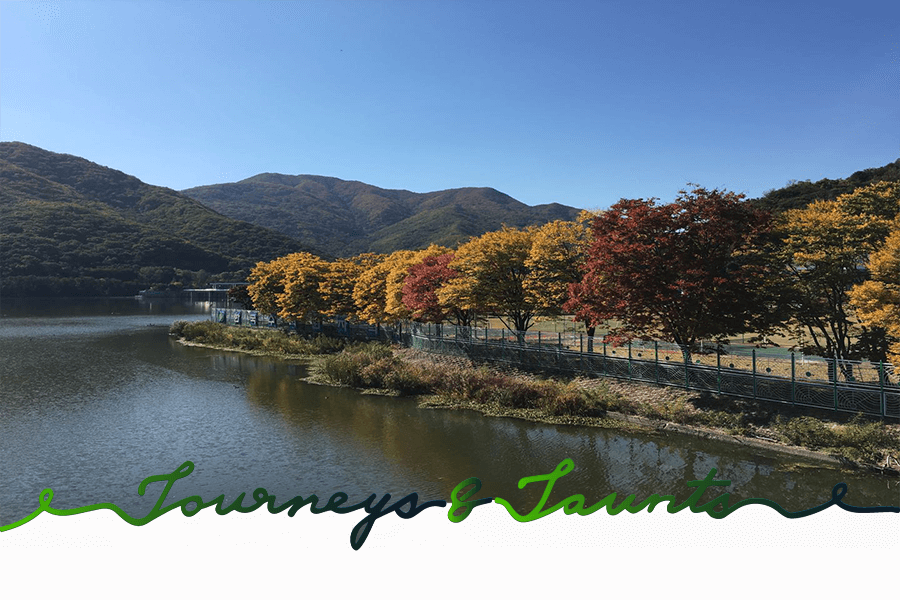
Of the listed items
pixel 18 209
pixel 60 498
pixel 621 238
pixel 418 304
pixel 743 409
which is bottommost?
pixel 60 498

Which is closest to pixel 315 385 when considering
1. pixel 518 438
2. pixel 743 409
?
pixel 518 438

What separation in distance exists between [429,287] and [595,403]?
1906 cm

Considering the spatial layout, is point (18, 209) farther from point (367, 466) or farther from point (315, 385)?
point (367, 466)

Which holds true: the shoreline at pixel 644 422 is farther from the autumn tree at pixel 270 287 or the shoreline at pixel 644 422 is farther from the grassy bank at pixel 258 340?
the autumn tree at pixel 270 287

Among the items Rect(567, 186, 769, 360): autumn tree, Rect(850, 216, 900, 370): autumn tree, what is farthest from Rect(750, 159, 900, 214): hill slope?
Rect(850, 216, 900, 370): autumn tree

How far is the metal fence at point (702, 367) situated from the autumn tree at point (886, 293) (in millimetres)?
2603

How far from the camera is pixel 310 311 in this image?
58.1 meters

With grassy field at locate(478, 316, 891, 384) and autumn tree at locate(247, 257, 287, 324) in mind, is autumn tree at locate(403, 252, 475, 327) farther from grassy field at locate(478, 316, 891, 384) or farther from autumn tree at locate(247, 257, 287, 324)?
autumn tree at locate(247, 257, 287, 324)

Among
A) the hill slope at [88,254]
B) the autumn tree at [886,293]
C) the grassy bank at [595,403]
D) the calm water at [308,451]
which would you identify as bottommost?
the calm water at [308,451]

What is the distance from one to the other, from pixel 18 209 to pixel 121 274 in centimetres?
4185

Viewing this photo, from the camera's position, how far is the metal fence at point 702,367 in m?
20.1

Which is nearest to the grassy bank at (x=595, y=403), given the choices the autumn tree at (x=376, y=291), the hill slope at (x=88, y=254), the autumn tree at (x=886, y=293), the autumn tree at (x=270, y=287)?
the autumn tree at (x=886, y=293)

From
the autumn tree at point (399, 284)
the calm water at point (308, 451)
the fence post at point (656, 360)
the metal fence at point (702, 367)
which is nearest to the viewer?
the calm water at point (308, 451)

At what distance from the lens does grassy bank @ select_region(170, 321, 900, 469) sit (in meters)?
19.0
